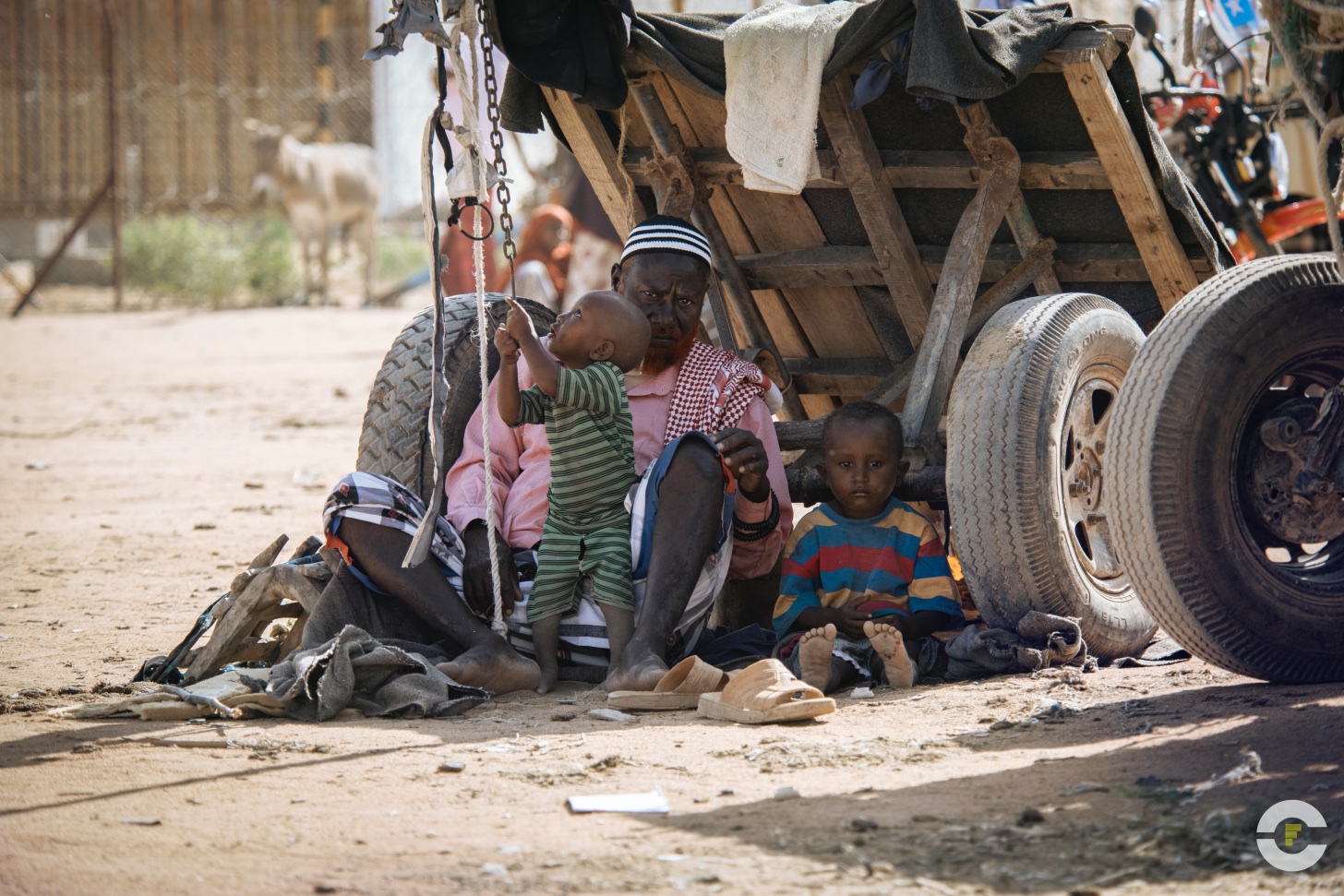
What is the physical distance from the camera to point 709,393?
13.7 ft

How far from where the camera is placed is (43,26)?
69.1 ft

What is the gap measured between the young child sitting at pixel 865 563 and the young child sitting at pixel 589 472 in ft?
1.67

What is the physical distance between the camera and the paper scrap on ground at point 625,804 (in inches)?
104

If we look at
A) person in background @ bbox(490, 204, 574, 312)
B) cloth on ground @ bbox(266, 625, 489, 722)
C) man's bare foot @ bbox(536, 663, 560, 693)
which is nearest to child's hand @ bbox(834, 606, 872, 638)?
man's bare foot @ bbox(536, 663, 560, 693)

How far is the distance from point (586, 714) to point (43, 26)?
2094 cm

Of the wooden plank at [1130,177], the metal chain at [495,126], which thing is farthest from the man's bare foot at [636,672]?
the wooden plank at [1130,177]

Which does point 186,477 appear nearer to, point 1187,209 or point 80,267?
point 1187,209

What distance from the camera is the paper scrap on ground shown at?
104 inches

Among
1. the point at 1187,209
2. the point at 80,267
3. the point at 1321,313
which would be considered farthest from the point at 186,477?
the point at 80,267

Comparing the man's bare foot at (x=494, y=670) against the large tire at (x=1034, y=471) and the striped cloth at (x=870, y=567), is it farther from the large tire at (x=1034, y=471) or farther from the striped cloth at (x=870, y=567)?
the large tire at (x=1034, y=471)

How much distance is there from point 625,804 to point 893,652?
48.4 inches

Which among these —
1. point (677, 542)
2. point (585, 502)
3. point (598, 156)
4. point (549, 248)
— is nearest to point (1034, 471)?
point (677, 542)

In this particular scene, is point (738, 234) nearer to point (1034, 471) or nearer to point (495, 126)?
point (495, 126)

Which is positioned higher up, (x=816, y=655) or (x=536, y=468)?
(x=536, y=468)
